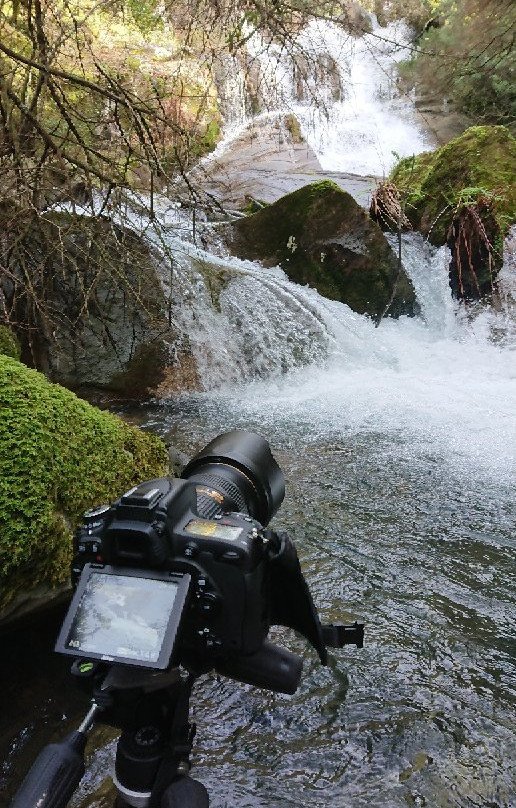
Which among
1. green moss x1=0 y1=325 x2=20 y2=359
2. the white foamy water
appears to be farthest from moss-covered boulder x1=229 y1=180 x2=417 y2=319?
green moss x1=0 y1=325 x2=20 y2=359

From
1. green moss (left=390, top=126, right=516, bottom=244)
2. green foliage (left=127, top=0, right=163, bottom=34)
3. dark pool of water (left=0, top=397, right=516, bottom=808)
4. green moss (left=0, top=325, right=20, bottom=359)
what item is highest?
green foliage (left=127, top=0, right=163, bottom=34)

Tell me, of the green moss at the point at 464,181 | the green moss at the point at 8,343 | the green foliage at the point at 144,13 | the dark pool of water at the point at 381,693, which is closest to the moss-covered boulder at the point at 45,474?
the dark pool of water at the point at 381,693

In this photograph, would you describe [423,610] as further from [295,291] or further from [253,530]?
[295,291]

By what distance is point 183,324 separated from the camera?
20.6 feet

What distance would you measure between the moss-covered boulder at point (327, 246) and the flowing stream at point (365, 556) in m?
0.74

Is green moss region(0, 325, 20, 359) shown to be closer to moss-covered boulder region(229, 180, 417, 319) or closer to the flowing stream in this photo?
the flowing stream

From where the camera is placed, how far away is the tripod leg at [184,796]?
1.13m

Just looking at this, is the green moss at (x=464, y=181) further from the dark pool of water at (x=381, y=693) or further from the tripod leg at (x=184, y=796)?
the tripod leg at (x=184, y=796)

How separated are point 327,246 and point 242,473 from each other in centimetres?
612

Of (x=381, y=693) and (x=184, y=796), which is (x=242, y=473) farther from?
(x=381, y=693)

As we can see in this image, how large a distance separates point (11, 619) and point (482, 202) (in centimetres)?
698

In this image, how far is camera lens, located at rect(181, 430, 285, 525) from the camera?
5.30 ft

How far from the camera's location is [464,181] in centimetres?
784

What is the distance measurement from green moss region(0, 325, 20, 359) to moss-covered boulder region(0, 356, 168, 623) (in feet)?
6.16
